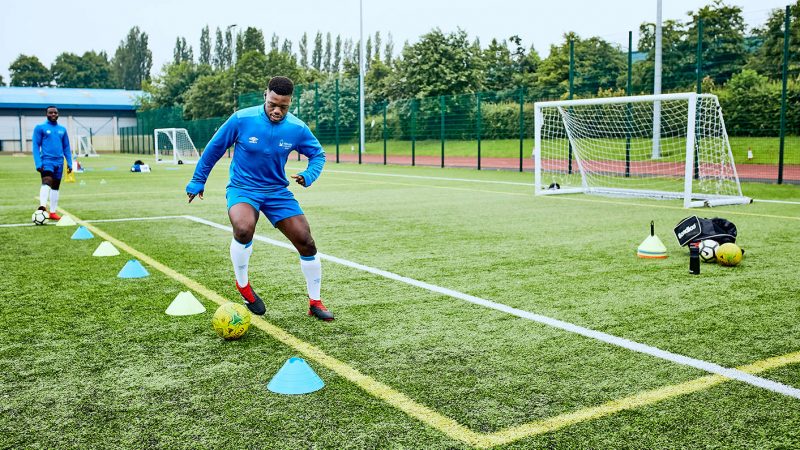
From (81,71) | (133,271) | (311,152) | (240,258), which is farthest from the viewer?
(81,71)

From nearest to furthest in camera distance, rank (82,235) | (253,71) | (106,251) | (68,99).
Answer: (106,251) < (82,235) < (253,71) < (68,99)

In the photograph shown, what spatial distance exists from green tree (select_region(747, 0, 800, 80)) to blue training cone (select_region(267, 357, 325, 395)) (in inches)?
719

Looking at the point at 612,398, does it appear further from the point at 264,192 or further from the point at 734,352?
the point at 264,192

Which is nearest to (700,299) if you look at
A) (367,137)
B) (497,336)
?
(497,336)

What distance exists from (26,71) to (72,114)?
49127 mm

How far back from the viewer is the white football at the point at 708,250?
25.1ft

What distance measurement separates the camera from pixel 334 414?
3.73m

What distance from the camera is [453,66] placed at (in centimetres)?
5081

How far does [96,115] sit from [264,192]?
6915 cm

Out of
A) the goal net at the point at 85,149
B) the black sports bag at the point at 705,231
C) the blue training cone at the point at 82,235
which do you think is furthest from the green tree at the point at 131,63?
the black sports bag at the point at 705,231

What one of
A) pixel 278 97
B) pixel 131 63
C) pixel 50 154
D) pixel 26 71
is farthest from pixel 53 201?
pixel 131 63

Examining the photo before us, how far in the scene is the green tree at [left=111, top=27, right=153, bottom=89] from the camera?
120750 mm

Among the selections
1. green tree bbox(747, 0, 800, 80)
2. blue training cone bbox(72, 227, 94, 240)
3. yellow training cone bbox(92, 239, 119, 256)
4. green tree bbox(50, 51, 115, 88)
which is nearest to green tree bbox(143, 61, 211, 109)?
green tree bbox(50, 51, 115, 88)

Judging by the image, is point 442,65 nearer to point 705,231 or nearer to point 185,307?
point 705,231
